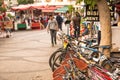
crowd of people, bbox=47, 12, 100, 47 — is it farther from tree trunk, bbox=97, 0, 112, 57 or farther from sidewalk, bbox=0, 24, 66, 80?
tree trunk, bbox=97, 0, 112, 57

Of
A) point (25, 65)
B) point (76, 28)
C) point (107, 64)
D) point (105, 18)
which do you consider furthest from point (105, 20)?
point (76, 28)

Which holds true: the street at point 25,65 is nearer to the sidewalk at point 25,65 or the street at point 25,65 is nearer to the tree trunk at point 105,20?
the sidewalk at point 25,65

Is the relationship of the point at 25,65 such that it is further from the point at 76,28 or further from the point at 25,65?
the point at 76,28

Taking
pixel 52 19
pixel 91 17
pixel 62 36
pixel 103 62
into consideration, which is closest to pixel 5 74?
pixel 62 36

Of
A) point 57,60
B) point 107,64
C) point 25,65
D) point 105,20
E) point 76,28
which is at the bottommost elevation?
point 25,65

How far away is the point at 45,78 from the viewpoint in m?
Answer: 10.8

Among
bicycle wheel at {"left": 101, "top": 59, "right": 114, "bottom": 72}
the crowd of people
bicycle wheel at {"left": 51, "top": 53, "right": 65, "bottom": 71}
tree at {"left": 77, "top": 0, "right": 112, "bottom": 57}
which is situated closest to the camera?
bicycle wheel at {"left": 101, "top": 59, "right": 114, "bottom": 72}

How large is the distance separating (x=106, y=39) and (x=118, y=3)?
252 inches

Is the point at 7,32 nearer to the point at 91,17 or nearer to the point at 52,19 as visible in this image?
the point at 52,19

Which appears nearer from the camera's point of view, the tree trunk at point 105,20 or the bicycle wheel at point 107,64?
the bicycle wheel at point 107,64

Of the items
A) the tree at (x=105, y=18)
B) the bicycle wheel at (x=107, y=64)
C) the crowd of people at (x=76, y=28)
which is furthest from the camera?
the crowd of people at (x=76, y=28)

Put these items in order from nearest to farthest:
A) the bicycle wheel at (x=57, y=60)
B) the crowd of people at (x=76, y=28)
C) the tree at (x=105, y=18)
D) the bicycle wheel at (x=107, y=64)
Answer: the bicycle wheel at (x=107, y=64) → the tree at (x=105, y=18) → the bicycle wheel at (x=57, y=60) → the crowd of people at (x=76, y=28)

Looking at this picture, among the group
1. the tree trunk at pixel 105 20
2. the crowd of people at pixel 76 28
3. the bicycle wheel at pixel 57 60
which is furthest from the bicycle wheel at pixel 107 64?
the crowd of people at pixel 76 28

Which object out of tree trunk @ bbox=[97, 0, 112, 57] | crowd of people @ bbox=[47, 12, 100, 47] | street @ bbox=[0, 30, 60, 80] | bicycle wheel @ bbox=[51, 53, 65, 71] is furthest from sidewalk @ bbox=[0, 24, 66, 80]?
tree trunk @ bbox=[97, 0, 112, 57]
